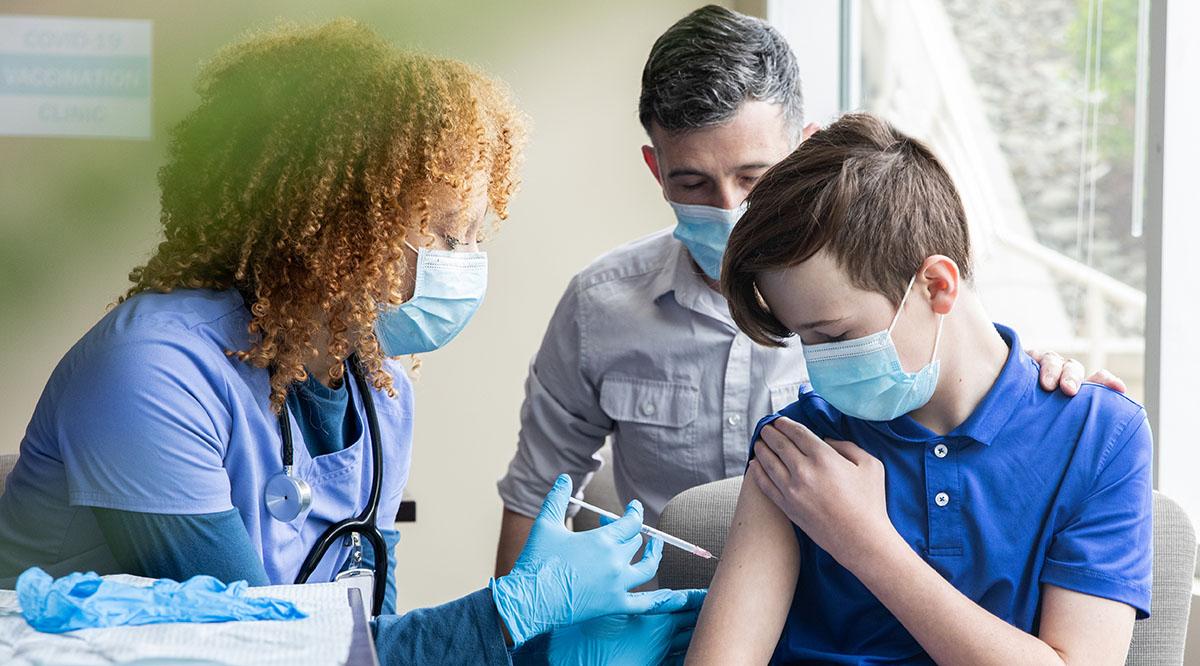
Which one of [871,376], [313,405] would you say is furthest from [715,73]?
[313,405]

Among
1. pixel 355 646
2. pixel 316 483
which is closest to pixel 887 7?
pixel 316 483

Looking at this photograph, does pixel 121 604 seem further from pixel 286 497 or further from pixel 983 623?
pixel 983 623

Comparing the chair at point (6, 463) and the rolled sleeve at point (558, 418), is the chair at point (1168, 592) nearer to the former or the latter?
the rolled sleeve at point (558, 418)

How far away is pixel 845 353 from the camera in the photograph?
1.30 m

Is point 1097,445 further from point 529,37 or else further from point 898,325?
point 529,37

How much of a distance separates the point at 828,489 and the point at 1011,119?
294 centimetres

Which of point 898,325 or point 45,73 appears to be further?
point 898,325

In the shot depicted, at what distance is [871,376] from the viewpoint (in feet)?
4.26

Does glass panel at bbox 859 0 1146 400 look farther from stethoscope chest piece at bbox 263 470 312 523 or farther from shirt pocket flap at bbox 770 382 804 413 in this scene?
stethoscope chest piece at bbox 263 470 312 523

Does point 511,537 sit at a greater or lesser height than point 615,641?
lesser

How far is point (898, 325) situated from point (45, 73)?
1.10m

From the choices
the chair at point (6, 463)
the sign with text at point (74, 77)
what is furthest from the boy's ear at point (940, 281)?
the chair at point (6, 463)

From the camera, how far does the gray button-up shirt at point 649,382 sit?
6.62 ft

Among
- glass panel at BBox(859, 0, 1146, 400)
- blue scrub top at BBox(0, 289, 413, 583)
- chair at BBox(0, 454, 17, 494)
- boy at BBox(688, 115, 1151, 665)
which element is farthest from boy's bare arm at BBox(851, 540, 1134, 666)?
glass panel at BBox(859, 0, 1146, 400)
